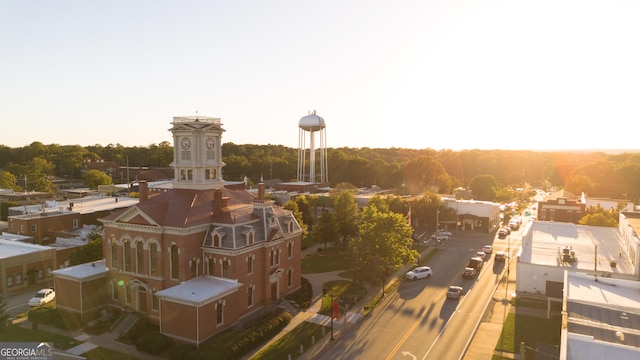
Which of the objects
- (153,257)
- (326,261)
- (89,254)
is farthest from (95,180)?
(153,257)

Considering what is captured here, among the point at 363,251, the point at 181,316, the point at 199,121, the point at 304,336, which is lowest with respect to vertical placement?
the point at 304,336

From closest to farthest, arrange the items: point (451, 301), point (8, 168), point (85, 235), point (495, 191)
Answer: point (451, 301), point (85, 235), point (495, 191), point (8, 168)

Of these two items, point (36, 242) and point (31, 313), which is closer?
point (31, 313)

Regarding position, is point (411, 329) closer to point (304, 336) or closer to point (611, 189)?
point (304, 336)

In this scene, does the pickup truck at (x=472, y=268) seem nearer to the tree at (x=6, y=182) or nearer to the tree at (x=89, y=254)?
the tree at (x=89, y=254)

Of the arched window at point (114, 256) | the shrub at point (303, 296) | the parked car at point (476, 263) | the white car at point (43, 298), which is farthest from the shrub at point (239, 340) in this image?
the parked car at point (476, 263)

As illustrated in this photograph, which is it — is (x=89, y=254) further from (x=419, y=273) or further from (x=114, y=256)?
(x=419, y=273)

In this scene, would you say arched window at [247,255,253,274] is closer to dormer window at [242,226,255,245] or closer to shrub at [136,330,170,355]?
dormer window at [242,226,255,245]

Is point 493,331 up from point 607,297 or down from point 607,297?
down

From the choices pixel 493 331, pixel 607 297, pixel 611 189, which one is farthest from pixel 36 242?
pixel 611 189
